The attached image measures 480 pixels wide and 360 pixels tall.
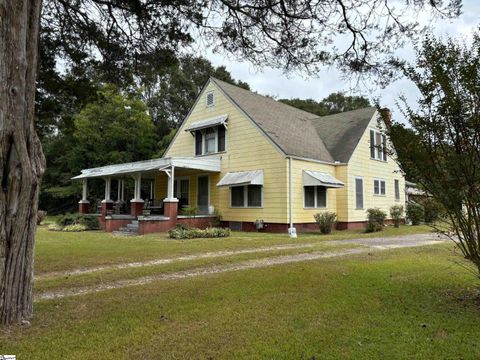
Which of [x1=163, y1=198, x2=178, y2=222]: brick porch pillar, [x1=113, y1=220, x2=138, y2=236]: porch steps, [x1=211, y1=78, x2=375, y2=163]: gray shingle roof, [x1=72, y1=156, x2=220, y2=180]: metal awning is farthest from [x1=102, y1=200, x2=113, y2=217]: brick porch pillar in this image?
[x1=211, y1=78, x2=375, y2=163]: gray shingle roof

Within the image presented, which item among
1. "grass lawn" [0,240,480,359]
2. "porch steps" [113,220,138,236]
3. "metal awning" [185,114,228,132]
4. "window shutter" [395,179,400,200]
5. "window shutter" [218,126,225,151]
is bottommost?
"grass lawn" [0,240,480,359]

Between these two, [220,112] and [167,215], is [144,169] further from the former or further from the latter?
[220,112]

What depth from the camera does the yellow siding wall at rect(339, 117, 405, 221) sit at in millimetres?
19328

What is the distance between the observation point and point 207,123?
66.8ft

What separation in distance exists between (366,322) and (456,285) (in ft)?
9.60

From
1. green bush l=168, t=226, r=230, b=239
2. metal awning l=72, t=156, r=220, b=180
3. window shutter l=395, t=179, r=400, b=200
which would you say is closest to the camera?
green bush l=168, t=226, r=230, b=239

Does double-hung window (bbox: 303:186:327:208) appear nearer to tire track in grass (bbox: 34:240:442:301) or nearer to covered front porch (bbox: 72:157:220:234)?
covered front porch (bbox: 72:157:220:234)

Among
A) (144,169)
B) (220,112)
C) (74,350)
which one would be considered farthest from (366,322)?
(220,112)

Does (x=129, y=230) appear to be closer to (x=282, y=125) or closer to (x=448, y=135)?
(x=282, y=125)

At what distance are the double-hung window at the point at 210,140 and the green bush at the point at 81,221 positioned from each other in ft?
22.8

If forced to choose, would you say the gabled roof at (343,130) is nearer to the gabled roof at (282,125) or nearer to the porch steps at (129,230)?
the gabled roof at (282,125)

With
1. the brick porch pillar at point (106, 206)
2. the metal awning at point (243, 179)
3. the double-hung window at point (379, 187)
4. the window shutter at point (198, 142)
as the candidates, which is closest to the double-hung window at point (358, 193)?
the double-hung window at point (379, 187)

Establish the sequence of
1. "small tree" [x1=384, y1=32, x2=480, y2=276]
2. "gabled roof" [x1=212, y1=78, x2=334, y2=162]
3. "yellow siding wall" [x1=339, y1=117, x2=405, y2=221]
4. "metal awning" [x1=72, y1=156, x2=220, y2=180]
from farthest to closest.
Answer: "yellow siding wall" [x1=339, y1=117, x2=405, y2=221] → "gabled roof" [x1=212, y1=78, x2=334, y2=162] → "metal awning" [x1=72, y1=156, x2=220, y2=180] → "small tree" [x1=384, y1=32, x2=480, y2=276]

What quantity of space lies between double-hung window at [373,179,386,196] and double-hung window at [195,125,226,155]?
932cm
